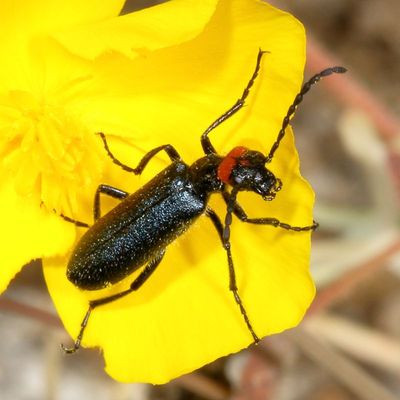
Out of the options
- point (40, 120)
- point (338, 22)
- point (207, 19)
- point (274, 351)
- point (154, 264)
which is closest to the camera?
point (207, 19)

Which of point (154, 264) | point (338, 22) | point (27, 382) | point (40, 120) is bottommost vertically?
point (27, 382)

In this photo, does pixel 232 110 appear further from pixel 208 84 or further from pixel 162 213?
pixel 162 213

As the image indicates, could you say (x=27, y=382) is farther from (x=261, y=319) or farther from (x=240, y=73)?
(x=240, y=73)

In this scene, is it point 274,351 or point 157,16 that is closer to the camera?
point 157,16

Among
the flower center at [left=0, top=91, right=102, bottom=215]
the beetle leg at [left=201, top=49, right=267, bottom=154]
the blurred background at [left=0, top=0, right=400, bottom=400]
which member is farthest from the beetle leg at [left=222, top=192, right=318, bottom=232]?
the blurred background at [left=0, top=0, right=400, bottom=400]

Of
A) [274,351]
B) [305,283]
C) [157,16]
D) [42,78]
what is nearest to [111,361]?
[305,283]

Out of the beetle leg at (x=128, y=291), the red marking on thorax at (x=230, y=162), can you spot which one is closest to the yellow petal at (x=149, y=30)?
the red marking on thorax at (x=230, y=162)

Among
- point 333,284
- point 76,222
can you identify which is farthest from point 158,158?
point 333,284

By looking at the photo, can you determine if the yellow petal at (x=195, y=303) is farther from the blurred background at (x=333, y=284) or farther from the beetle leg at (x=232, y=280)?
the blurred background at (x=333, y=284)
